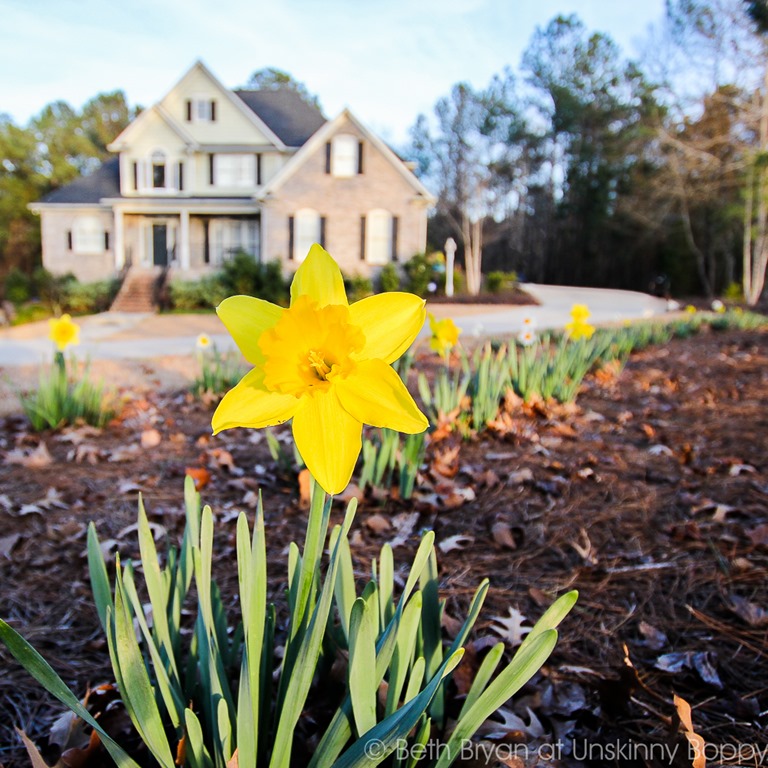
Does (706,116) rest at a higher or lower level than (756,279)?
higher

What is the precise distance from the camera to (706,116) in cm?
2134

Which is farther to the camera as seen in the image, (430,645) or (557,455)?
(557,455)

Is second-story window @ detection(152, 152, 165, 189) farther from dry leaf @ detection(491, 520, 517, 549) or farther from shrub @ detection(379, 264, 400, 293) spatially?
dry leaf @ detection(491, 520, 517, 549)

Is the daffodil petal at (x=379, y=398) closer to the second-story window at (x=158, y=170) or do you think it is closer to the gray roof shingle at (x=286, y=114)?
the gray roof shingle at (x=286, y=114)

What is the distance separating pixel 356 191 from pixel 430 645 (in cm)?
1917

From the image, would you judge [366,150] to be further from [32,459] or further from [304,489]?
[304,489]

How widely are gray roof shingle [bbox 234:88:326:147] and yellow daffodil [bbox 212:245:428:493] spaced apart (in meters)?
21.7

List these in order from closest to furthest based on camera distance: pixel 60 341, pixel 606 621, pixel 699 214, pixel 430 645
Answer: pixel 430 645, pixel 606 621, pixel 60 341, pixel 699 214

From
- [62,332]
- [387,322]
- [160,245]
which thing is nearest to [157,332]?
[62,332]

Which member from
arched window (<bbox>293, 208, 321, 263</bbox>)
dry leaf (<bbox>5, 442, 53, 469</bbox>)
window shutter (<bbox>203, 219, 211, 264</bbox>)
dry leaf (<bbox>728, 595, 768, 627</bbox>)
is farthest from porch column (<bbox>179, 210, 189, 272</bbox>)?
dry leaf (<bbox>728, 595, 768, 627</bbox>)

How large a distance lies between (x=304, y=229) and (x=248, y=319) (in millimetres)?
19266

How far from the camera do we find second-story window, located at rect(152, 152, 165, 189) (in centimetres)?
2008

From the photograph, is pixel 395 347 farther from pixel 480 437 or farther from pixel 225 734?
pixel 480 437

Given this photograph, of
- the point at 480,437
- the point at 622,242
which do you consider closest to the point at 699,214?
the point at 622,242
